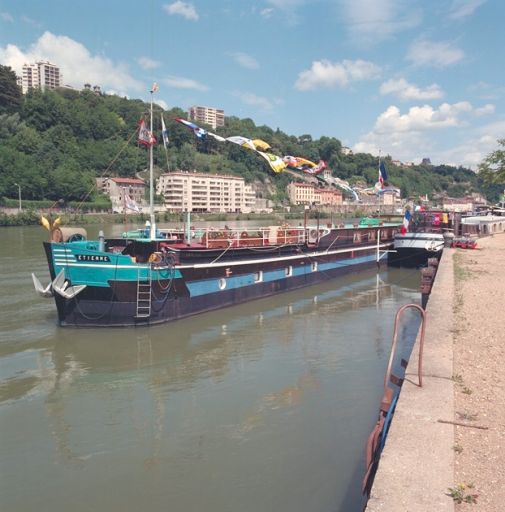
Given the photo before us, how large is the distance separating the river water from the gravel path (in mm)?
1919

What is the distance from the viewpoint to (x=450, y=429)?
5.59m

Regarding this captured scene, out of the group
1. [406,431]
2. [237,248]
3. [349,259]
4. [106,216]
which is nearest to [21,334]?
[237,248]

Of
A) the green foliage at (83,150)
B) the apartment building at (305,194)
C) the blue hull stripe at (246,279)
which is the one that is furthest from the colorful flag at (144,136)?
the apartment building at (305,194)

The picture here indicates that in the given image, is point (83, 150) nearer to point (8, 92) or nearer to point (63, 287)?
point (8, 92)

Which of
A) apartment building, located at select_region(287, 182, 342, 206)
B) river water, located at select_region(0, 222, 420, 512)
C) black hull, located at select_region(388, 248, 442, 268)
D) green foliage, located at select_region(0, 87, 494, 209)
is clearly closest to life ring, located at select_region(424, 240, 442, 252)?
black hull, located at select_region(388, 248, 442, 268)

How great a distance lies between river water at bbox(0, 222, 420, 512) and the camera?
6.75m

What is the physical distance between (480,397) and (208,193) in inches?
5048

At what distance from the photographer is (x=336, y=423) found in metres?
8.73

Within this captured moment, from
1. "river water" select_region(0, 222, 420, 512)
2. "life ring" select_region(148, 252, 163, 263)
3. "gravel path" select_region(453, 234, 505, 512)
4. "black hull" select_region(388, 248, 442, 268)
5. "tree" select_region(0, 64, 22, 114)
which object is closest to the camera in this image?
"gravel path" select_region(453, 234, 505, 512)

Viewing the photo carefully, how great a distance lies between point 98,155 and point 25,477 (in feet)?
410

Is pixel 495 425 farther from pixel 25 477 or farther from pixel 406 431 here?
pixel 25 477

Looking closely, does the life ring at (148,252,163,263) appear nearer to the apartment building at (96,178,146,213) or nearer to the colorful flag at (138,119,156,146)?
the colorful flag at (138,119,156,146)

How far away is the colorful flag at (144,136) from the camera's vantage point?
16.0 metres

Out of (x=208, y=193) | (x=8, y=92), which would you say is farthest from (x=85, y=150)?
(x=208, y=193)
